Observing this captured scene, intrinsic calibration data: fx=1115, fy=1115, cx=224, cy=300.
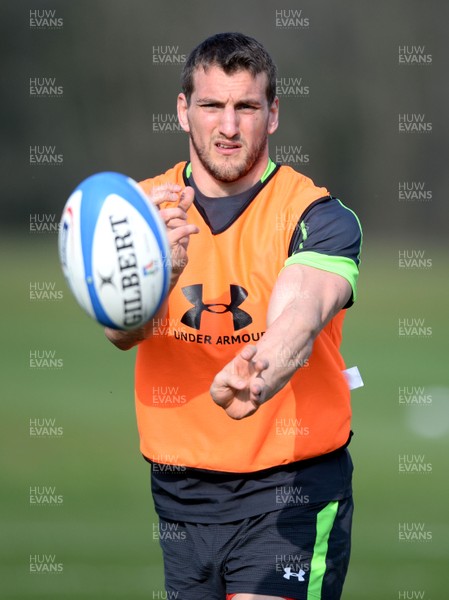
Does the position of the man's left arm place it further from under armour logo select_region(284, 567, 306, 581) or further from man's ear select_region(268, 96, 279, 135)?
under armour logo select_region(284, 567, 306, 581)

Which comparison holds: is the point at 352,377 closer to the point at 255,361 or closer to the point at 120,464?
the point at 255,361

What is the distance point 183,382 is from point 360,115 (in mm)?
14877

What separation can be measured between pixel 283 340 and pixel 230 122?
0.90 metres

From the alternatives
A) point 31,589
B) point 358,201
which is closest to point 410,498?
point 31,589

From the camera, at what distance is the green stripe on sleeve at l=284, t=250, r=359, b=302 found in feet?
11.0

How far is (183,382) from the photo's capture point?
12.0ft

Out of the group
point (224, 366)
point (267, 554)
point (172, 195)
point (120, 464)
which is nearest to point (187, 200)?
point (172, 195)

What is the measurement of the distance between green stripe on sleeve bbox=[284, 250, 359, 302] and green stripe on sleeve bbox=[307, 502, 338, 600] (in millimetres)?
731

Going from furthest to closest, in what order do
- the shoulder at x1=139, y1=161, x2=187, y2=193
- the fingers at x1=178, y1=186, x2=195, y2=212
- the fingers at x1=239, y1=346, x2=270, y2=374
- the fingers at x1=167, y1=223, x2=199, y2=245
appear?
the shoulder at x1=139, y1=161, x2=187, y2=193, the fingers at x1=178, y1=186, x2=195, y2=212, the fingers at x1=167, y1=223, x2=199, y2=245, the fingers at x1=239, y1=346, x2=270, y2=374

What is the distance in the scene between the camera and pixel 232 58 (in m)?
3.63

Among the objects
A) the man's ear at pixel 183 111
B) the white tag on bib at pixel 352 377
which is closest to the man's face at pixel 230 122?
the man's ear at pixel 183 111

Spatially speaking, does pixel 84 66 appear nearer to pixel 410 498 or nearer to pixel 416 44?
pixel 416 44

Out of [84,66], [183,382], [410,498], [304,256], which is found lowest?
[410,498]

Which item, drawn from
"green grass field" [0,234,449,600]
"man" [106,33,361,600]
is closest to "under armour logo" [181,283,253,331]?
"man" [106,33,361,600]
